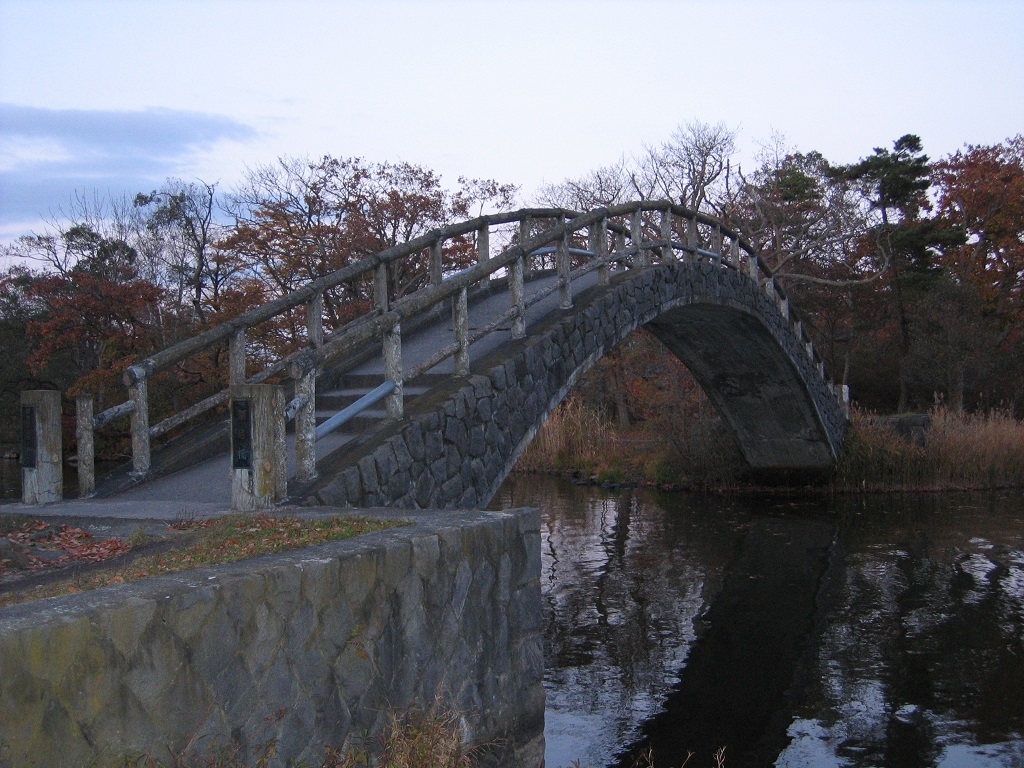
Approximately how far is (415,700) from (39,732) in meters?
1.72

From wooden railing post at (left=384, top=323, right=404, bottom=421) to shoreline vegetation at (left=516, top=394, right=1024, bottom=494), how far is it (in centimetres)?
1521

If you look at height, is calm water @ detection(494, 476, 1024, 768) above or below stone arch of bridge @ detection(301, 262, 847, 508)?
below

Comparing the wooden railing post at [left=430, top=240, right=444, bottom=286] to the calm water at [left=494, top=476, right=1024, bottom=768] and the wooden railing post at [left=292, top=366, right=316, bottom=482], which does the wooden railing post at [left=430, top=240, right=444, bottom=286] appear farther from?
the wooden railing post at [left=292, top=366, right=316, bottom=482]

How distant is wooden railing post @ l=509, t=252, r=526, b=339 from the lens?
8.51 m

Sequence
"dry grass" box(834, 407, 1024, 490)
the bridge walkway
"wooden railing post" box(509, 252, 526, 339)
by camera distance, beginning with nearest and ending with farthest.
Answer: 1. the bridge walkway
2. "wooden railing post" box(509, 252, 526, 339)
3. "dry grass" box(834, 407, 1024, 490)

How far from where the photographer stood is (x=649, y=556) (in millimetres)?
13305

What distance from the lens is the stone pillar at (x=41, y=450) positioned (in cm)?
579

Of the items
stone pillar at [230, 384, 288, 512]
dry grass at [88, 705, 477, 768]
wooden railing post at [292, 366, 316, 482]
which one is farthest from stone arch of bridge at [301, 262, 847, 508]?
dry grass at [88, 705, 477, 768]

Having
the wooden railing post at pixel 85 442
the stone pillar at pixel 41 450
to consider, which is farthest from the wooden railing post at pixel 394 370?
the stone pillar at pixel 41 450

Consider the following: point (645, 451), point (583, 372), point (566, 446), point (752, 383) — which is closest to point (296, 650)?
point (583, 372)

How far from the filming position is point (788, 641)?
30.9 ft

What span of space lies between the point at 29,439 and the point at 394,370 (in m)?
2.28

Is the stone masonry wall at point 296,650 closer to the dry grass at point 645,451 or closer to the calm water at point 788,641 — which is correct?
the calm water at point 788,641

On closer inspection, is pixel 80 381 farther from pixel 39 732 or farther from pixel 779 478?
pixel 39 732
